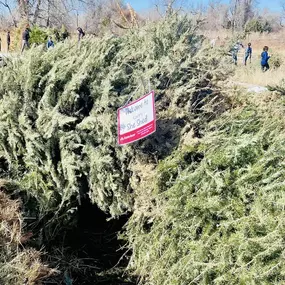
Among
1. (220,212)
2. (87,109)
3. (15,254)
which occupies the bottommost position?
(15,254)

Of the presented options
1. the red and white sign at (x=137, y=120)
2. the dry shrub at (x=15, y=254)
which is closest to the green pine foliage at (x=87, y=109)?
the red and white sign at (x=137, y=120)

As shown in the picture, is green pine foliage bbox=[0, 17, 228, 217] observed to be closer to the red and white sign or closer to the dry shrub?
the red and white sign

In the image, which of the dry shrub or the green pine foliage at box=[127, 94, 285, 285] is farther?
the dry shrub

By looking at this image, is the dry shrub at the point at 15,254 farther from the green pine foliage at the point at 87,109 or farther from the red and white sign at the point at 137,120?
the red and white sign at the point at 137,120

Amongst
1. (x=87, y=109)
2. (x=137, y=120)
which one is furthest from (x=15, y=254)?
(x=87, y=109)

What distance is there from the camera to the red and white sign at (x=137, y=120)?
130 inches

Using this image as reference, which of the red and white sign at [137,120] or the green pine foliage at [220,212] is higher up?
the red and white sign at [137,120]

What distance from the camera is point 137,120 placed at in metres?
3.40

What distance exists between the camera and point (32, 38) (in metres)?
15.5

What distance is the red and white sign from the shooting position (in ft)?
10.8

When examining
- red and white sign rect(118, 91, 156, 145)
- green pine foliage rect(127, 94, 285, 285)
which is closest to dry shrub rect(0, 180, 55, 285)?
green pine foliage rect(127, 94, 285, 285)

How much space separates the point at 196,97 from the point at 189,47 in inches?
19.3

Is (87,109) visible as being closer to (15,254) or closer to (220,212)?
(15,254)

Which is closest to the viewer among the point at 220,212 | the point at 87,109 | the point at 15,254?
the point at 220,212
